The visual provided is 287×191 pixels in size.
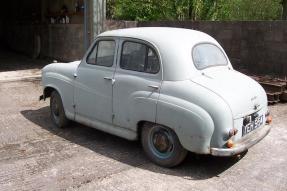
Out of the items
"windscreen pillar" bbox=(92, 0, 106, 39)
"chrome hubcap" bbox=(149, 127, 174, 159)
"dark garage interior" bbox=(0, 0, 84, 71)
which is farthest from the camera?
"dark garage interior" bbox=(0, 0, 84, 71)

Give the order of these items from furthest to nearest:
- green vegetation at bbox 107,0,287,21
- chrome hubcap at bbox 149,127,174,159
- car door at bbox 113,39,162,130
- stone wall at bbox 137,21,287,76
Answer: green vegetation at bbox 107,0,287,21, stone wall at bbox 137,21,287,76, car door at bbox 113,39,162,130, chrome hubcap at bbox 149,127,174,159

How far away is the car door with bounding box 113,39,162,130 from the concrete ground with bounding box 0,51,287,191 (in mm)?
620

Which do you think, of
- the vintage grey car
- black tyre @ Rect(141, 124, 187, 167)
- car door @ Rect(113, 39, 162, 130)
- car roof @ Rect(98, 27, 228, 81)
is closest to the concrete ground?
black tyre @ Rect(141, 124, 187, 167)

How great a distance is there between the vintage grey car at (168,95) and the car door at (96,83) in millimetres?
15

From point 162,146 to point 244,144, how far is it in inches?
41.7

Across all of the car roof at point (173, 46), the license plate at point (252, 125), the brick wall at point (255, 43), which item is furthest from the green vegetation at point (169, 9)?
the license plate at point (252, 125)

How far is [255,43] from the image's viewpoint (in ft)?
35.9

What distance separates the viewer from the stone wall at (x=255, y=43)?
10320 mm

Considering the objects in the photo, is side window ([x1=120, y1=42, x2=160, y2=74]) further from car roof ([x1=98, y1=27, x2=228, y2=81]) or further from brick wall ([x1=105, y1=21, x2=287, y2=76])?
brick wall ([x1=105, y1=21, x2=287, y2=76])

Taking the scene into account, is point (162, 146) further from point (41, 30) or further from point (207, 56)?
point (41, 30)

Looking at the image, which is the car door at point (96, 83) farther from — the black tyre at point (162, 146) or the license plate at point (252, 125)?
the license plate at point (252, 125)

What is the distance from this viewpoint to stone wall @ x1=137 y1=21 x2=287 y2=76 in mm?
10320

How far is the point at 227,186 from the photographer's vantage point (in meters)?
4.80

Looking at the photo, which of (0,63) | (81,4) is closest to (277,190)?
(81,4)
